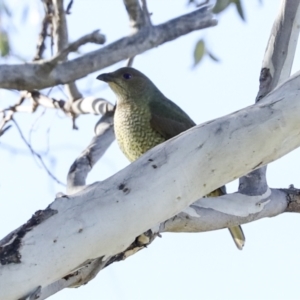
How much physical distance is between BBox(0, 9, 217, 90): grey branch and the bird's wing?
39 centimetres

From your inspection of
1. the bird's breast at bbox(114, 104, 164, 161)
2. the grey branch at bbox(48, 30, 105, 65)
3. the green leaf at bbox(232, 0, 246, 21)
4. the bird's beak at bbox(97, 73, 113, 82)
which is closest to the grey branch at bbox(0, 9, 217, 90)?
the grey branch at bbox(48, 30, 105, 65)

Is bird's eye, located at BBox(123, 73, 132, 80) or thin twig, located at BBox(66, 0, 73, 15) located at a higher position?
thin twig, located at BBox(66, 0, 73, 15)

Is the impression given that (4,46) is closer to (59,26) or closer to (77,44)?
(59,26)

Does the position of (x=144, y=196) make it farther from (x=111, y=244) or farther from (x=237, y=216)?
(x=237, y=216)

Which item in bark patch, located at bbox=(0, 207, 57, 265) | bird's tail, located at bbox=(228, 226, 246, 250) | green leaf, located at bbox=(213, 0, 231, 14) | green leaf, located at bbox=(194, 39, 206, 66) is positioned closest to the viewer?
bark patch, located at bbox=(0, 207, 57, 265)

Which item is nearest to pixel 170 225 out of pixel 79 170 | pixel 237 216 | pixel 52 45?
pixel 237 216

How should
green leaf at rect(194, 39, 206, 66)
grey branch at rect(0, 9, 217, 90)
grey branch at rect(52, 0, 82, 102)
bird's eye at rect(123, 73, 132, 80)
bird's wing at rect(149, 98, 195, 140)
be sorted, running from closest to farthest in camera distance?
1. grey branch at rect(0, 9, 217, 90)
2. green leaf at rect(194, 39, 206, 66)
3. bird's wing at rect(149, 98, 195, 140)
4. grey branch at rect(52, 0, 82, 102)
5. bird's eye at rect(123, 73, 132, 80)

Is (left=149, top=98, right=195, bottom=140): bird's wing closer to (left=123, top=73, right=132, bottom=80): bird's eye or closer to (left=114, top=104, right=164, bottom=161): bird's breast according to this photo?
(left=114, top=104, right=164, bottom=161): bird's breast

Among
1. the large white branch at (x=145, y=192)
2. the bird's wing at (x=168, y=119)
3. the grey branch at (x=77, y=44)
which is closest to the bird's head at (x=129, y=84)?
the bird's wing at (x=168, y=119)

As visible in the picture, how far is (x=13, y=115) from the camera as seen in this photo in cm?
632

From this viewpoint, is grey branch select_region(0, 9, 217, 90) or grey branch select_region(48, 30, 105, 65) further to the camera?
grey branch select_region(48, 30, 105, 65)

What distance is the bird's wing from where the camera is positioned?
5723 millimetres

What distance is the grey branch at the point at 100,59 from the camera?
200 inches

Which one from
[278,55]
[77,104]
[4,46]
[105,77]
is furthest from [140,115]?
[278,55]
